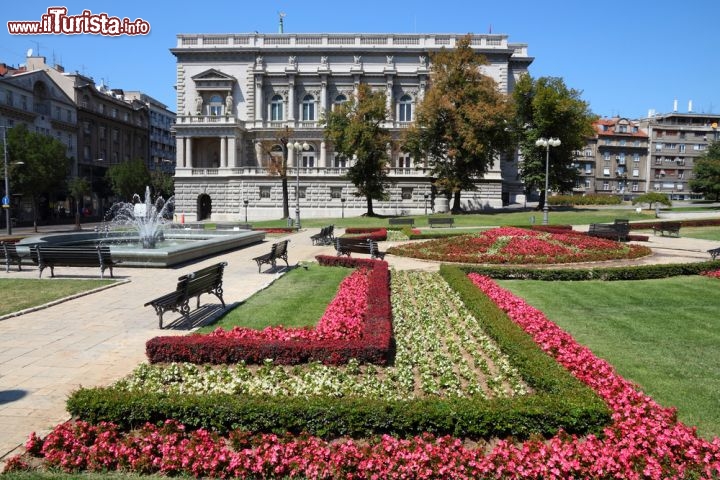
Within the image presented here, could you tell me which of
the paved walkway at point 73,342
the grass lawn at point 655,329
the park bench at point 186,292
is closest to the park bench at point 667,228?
the grass lawn at point 655,329

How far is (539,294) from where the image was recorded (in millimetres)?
15352

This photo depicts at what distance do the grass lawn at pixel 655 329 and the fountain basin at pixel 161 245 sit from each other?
1202cm

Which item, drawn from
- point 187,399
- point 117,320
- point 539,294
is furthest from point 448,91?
point 187,399

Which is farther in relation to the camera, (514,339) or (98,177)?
(98,177)

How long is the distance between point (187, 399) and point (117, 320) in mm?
6191

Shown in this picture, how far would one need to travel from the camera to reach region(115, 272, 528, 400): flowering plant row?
759 cm

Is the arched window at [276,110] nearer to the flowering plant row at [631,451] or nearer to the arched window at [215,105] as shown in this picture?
the arched window at [215,105]

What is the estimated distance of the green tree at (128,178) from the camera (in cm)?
7070

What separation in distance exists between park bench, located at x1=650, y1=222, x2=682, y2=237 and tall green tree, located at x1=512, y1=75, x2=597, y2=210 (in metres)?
21.1

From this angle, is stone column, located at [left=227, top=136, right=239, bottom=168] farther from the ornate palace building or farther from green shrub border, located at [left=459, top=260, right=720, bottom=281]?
green shrub border, located at [left=459, top=260, right=720, bottom=281]

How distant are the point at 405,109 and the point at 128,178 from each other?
37358mm

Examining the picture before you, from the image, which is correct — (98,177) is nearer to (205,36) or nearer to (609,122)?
(205,36)

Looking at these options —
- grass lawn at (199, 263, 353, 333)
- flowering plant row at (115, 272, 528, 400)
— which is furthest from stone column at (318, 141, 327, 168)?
flowering plant row at (115, 272, 528, 400)

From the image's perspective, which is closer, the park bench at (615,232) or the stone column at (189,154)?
the park bench at (615,232)
